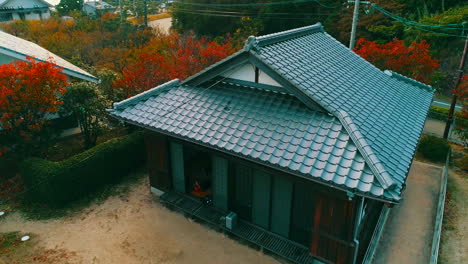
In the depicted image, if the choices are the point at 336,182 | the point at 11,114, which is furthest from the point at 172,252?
the point at 11,114

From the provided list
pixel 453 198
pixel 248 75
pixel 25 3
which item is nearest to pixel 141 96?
pixel 248 75

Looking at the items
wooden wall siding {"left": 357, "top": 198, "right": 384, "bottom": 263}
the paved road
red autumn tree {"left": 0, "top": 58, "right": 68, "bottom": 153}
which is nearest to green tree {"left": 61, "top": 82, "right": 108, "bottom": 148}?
red autumn tree {"left": 0, "top": 58, "right": 68, "bottom": 153}

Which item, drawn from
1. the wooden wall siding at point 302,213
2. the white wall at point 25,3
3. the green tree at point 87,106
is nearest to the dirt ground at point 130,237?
the wooden wall siding at point 302,213

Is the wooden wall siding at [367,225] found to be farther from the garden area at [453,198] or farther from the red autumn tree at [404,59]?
the red autumn tree at [404,59]

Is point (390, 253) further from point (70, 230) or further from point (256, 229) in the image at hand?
point (70, 230)

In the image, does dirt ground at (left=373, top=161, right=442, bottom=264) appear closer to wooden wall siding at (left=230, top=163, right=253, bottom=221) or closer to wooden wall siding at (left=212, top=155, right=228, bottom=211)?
wooden wall siding at (left=230, top=163, right=253, bottom=221)

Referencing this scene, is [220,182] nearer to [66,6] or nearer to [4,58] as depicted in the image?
[4,58]
